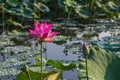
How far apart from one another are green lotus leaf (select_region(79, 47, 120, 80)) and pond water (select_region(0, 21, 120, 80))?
4.42 ft

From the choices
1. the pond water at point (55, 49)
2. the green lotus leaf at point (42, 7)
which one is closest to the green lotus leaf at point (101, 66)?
the pond water at point (55, 49)

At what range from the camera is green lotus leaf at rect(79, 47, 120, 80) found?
70.0 inches

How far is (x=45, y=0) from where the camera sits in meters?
6.08

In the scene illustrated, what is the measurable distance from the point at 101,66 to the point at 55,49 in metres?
2.37

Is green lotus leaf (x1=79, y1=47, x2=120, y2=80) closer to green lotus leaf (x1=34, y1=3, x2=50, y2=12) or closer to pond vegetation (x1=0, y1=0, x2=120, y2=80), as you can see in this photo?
pond vegetation (x1=0, y1=0, x2=120, y2=80)

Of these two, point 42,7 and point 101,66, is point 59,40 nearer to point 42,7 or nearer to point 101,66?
point 42,7

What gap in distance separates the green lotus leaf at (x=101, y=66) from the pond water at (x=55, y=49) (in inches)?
53.1

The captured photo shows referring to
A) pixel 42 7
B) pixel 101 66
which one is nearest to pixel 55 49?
pixel 42 7

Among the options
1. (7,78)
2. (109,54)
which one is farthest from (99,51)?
(7,78)

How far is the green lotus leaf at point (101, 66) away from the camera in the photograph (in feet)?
5.83

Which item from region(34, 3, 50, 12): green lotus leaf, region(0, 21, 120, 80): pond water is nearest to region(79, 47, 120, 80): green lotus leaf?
region(0, 21, 120, 80): pond water

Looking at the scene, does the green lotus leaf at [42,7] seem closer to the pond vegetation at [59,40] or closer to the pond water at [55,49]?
the pond vegetation at [59,40]

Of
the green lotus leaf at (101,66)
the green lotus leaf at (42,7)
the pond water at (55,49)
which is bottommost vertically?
the pond water at (55,49)

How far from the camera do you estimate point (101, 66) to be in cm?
181
